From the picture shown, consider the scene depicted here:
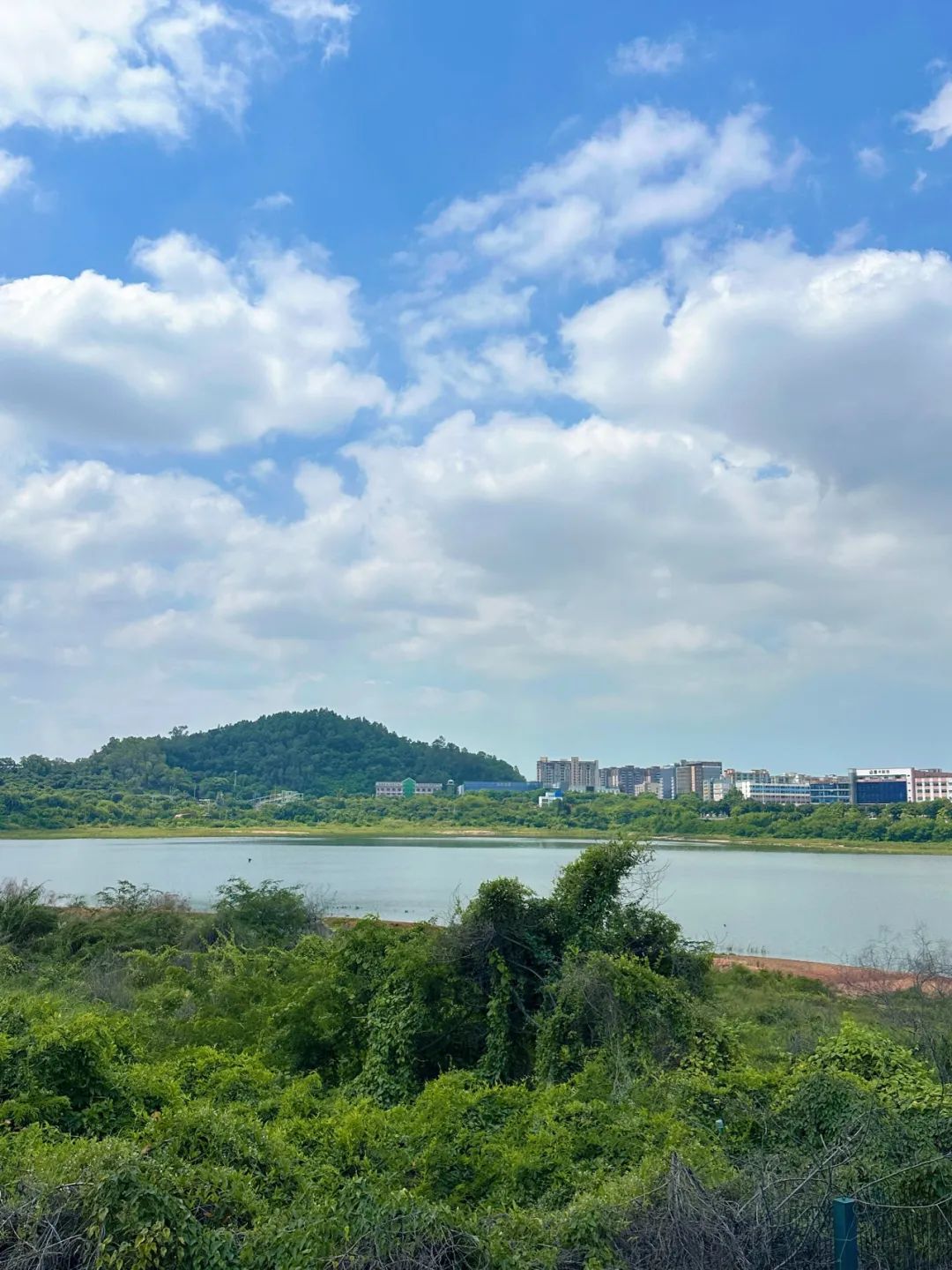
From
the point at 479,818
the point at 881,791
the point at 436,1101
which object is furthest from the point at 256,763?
the point at 436,1101

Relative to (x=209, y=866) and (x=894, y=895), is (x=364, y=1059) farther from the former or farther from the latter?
(x=209, y=866)

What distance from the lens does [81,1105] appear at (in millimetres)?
9586

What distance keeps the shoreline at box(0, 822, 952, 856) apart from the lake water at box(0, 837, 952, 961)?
2715 millimetres

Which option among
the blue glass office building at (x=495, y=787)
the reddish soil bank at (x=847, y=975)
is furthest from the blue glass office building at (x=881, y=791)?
the reddish soil bank at (x=847, y=975)

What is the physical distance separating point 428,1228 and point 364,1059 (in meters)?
8.41

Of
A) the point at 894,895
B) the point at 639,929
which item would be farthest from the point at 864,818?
the point at 639,929

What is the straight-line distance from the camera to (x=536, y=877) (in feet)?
201

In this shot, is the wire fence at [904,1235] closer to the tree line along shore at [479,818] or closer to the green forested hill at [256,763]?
the tree line along shore at [479,818]

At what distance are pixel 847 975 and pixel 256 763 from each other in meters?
164

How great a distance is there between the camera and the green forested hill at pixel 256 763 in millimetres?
161875

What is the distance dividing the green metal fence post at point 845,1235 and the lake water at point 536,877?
46.6ft

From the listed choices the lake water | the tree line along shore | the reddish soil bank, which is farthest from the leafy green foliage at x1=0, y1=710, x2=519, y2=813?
the reddish soil bank

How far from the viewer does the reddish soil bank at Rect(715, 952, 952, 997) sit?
2357cm

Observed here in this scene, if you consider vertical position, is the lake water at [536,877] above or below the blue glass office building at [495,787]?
below
